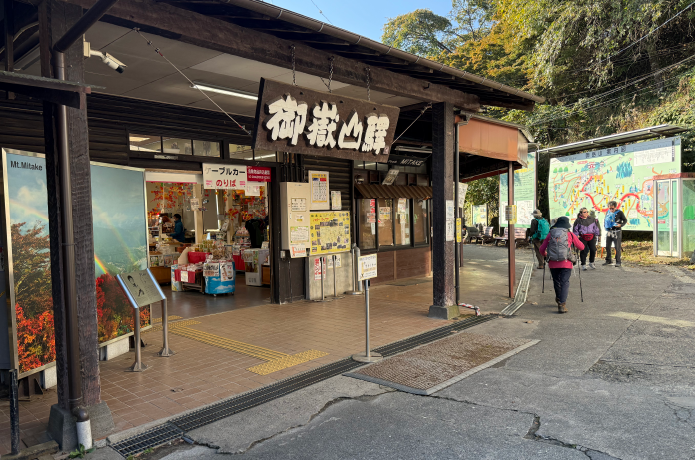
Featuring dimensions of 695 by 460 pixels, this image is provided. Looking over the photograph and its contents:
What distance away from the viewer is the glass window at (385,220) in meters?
11.9

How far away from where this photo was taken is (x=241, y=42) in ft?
17.4

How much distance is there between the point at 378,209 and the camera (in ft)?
38.8

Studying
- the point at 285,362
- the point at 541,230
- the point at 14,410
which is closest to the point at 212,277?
the point at 285,362

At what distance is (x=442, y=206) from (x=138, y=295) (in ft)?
16.0

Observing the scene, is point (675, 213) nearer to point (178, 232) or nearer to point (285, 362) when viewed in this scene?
point (285, 362)

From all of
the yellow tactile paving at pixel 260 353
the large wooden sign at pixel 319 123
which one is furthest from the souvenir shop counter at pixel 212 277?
the large wooden sign at pixel 319 123

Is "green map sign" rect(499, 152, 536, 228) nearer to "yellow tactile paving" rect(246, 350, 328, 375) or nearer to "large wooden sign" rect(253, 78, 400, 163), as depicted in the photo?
"large wooden sign" rect(253, 78, 400, 163)

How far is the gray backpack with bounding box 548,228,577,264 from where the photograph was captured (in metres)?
8.28

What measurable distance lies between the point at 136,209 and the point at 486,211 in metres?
22.3

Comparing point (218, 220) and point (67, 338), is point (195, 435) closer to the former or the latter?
point (67, 338)

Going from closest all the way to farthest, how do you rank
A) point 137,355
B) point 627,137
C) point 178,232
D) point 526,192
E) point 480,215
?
point 137,355
point 178,232
point 627,137
point 526,192
point 480,215

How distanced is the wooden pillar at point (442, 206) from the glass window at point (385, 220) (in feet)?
12.0

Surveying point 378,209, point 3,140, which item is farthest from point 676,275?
point 3,140

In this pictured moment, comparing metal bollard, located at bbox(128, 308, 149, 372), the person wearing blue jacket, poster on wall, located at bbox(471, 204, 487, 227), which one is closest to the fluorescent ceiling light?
metal bollard, located at bbox(128, 308, 149, 372)
